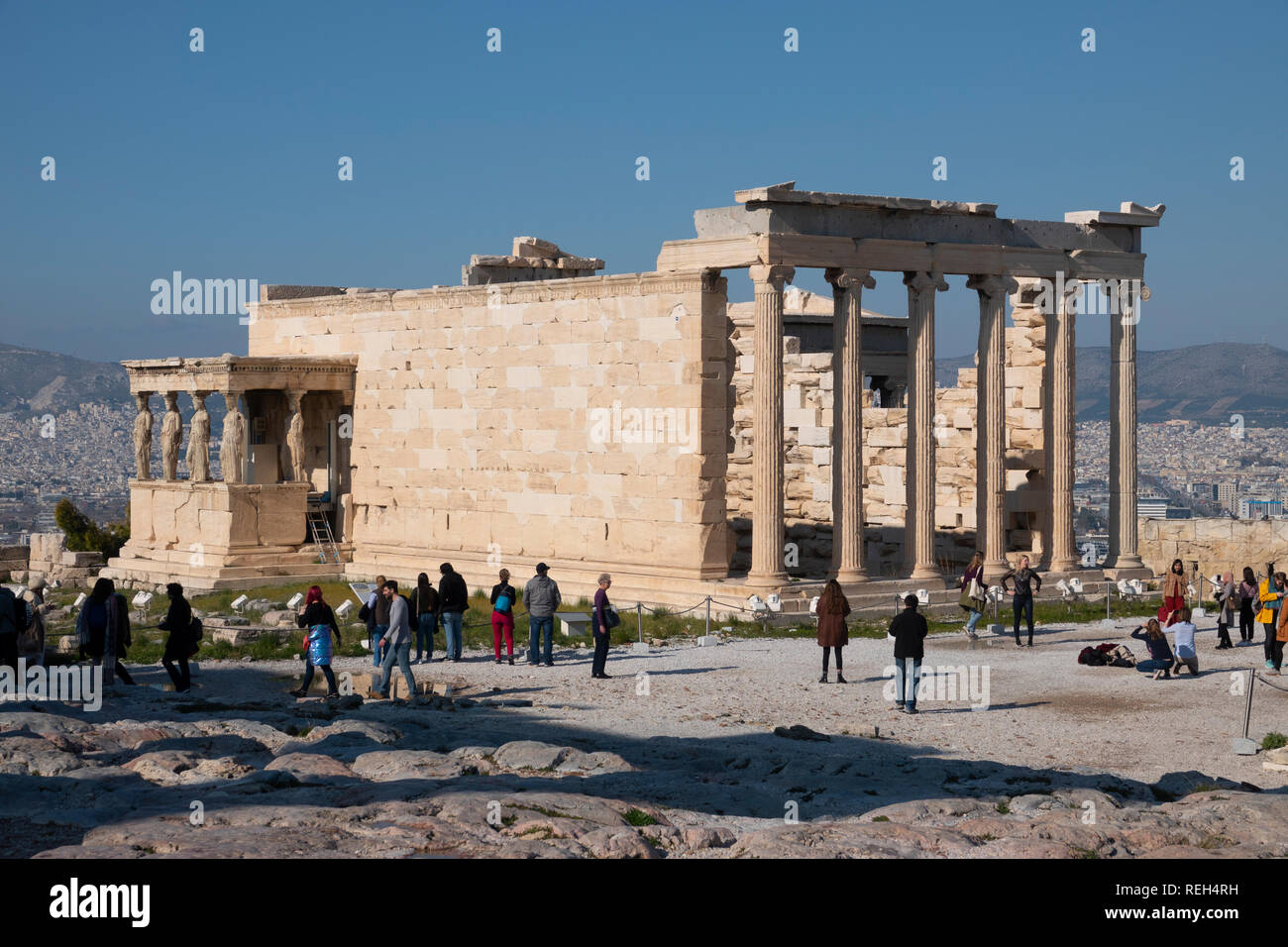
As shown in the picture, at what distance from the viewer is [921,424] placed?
27484 mm

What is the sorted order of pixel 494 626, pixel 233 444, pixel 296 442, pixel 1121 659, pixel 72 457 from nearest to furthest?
pixel 494 626
pixel 1121 659
pixel 233 444
pixel 296 442
pixel 72 457

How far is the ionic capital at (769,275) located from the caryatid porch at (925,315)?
0.08ft

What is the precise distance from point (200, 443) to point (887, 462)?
13.7m

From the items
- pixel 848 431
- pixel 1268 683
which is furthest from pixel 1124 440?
pixel 1268 683

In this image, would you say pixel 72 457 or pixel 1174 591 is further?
pixel 72 457

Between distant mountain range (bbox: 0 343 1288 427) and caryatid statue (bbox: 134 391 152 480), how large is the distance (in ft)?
251

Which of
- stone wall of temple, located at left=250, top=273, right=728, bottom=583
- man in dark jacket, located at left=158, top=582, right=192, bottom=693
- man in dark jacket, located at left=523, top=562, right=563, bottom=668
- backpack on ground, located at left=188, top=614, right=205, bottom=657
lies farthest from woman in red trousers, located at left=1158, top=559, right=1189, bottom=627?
man in dark jacket, located at left=158, top=582, right=192, bottom=693

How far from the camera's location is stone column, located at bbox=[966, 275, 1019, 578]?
92.5 ft

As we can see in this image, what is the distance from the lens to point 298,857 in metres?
9.70

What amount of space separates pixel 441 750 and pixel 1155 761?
23.0ft

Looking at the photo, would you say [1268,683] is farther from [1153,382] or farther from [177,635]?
[1153,382]

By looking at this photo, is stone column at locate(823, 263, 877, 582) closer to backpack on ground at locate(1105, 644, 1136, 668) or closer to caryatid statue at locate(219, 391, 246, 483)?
backpack on ground at locate(1105, 644, 1136, 668)

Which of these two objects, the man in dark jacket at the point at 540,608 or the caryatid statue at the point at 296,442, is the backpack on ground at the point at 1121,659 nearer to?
the man in dark jacket at the point at 540,608
